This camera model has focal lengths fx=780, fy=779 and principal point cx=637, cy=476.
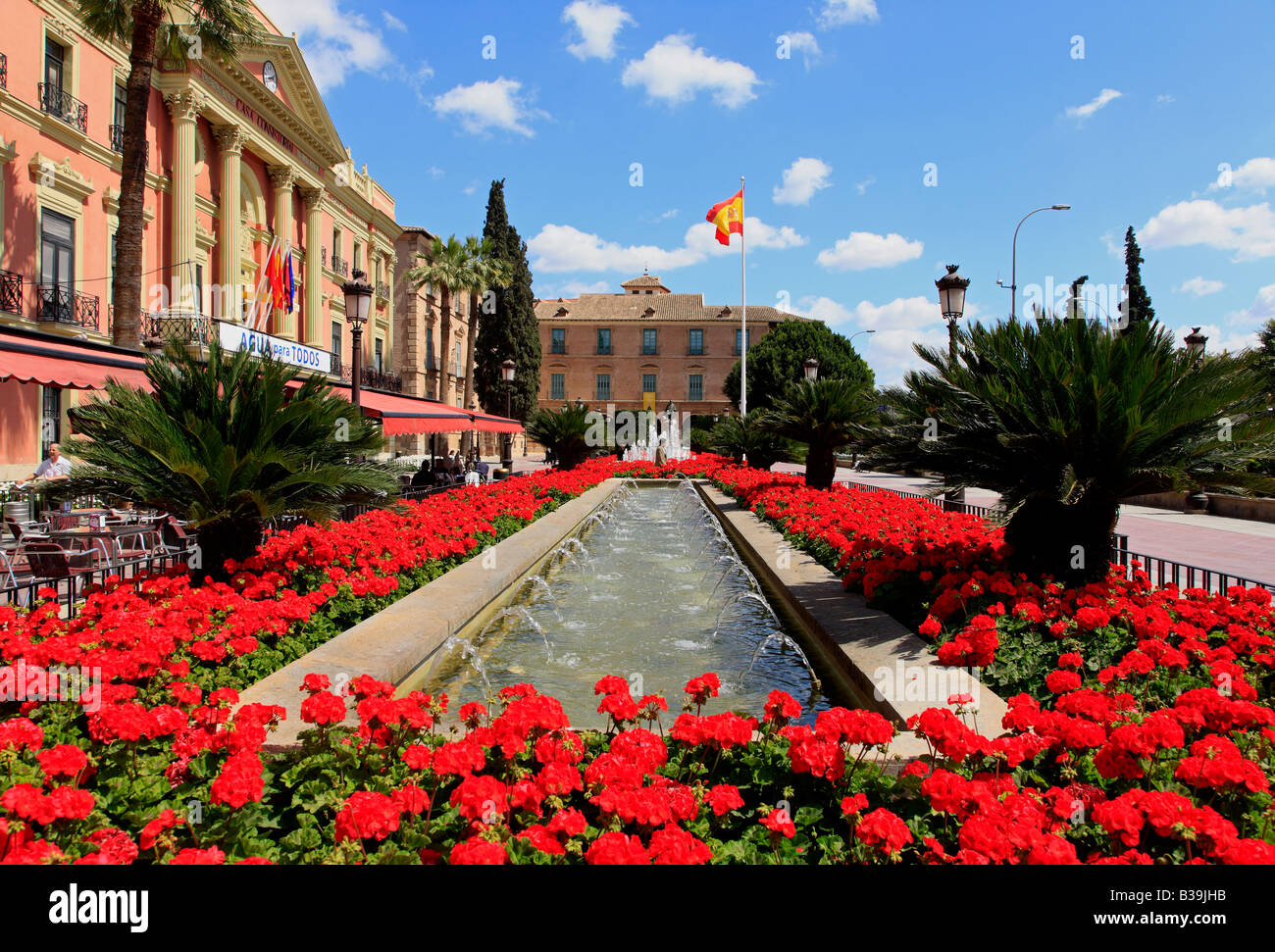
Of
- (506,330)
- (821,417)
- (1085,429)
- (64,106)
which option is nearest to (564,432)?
(821,417)

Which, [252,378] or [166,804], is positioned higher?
[252,378]

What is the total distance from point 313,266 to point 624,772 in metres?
31.8

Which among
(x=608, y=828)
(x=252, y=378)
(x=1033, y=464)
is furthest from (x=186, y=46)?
(x=608, y=828)

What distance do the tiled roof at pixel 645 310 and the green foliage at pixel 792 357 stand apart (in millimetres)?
14377

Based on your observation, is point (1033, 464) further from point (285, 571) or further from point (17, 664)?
point (17, 664)

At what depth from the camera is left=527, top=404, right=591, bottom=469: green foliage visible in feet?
80.0

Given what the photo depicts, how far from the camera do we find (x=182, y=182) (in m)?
21.2

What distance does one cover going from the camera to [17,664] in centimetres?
381

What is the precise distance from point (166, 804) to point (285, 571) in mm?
3814

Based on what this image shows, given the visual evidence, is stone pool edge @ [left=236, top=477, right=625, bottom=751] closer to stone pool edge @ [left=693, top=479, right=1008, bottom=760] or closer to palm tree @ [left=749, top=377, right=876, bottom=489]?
stone pool edge @ [left=693, top=479, right=1008, bottom=760]

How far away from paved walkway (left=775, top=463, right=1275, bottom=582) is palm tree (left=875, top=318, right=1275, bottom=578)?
2.48 feet

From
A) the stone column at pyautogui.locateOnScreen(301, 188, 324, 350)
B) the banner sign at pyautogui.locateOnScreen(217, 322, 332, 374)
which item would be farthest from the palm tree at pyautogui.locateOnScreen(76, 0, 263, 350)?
the stone column at pyautogui.locateOnScreen(301, 188, 324, 350)

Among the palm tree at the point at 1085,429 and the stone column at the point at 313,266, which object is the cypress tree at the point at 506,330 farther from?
the palm tree at the point at 1085,429

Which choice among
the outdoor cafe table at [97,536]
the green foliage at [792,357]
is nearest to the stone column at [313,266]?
the outdoor cafe table at [97,536]
